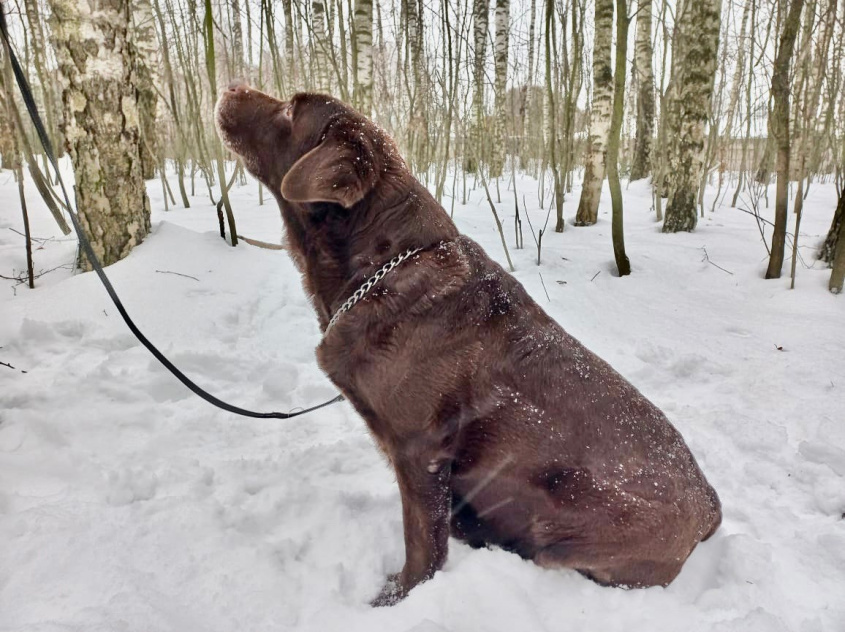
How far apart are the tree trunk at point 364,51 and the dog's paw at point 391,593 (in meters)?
5.91

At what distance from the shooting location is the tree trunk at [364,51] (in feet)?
21.5

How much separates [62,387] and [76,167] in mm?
2417

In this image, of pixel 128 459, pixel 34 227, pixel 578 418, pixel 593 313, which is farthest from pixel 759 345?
pixel 34 227

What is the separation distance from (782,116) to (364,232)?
16.2 feet

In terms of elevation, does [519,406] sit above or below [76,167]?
below

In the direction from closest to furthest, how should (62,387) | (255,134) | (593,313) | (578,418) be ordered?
(578,418), (255,134), (62,387), (593,313)

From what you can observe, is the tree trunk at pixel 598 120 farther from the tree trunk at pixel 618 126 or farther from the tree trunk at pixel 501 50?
the tree trunk at pixel 501 50

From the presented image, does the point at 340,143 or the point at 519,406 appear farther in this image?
the point at 340,143

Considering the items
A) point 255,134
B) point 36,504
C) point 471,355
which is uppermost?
point 255,134

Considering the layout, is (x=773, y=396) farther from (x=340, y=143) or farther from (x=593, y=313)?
(x=340, y=143)

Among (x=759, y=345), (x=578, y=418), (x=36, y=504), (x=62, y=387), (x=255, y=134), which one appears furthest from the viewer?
(x=759, y=345)

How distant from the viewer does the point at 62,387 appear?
8.91ft

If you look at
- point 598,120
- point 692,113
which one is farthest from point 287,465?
point 598,120

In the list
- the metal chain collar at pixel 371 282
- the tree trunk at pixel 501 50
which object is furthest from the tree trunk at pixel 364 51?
the tree trunk at pixel 501 50
